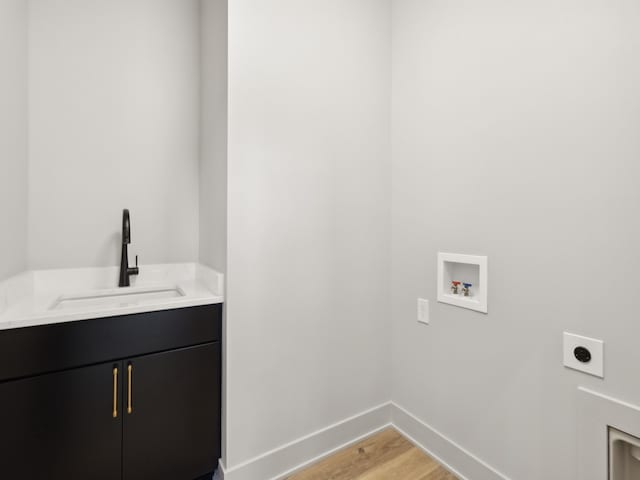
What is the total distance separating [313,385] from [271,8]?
1926 mm

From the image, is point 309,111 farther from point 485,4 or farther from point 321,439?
point 321,439

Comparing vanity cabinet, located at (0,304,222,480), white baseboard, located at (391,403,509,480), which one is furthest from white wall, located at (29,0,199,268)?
white baseboard, located at (391,403,509,480)

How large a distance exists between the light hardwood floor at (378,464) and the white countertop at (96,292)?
1.04 meters

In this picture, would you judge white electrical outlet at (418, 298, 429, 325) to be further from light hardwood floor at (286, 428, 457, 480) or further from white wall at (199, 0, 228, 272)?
white wall at (199, 0, 228, 272)

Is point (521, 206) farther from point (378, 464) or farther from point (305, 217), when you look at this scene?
point (378, 464)

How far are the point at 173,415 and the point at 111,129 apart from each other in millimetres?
1531

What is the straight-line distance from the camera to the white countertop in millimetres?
1163

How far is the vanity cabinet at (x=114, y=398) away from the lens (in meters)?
1.08

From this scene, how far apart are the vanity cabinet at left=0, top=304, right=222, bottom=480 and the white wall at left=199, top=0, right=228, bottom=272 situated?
39 cm

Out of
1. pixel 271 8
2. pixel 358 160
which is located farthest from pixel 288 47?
pixel 358 160

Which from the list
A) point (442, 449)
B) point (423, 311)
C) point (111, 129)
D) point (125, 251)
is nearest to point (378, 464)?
point (442, 449)

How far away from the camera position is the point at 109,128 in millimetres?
1715

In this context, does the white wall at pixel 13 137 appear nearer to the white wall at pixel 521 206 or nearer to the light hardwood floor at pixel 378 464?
the light hardwood floor at pixel 378 464

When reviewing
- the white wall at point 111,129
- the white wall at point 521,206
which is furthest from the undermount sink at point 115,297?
the white wall at point 521,206
